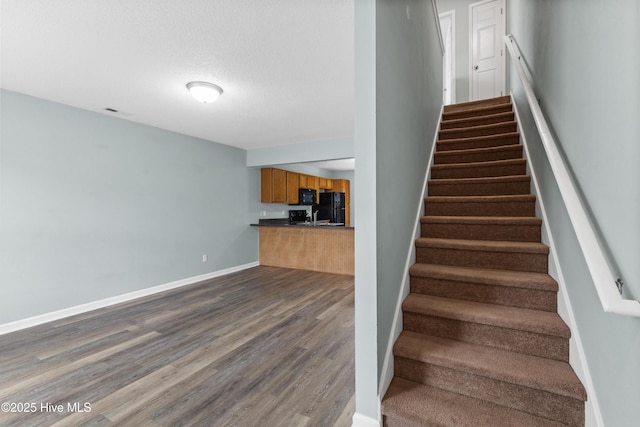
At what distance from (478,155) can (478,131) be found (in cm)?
51

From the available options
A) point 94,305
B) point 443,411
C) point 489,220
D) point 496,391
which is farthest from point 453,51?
point 94,305

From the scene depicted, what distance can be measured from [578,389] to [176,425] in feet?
6.53

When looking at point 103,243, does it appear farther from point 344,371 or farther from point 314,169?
point 314,169

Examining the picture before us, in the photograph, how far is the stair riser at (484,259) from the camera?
1.85m

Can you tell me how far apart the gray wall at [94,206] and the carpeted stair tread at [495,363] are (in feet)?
12.1

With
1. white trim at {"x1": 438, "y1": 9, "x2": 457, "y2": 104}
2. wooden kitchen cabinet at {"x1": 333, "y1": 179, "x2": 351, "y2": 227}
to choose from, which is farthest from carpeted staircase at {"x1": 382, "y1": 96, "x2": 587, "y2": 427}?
wooden kitchen cabinet at {"x1": 333, "y1": 179, "x2": 351, "y2": 227}

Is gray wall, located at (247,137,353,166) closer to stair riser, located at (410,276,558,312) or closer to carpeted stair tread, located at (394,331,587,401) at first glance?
stair riser, located at (410,276,558,312)

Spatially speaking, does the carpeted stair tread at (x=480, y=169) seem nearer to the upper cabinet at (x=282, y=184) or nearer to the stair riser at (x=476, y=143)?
the stair riser at (x=476, y=143)

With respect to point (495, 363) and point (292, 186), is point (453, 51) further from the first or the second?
point (495, 363)

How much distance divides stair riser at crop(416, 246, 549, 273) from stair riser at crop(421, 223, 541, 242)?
22 centimetres

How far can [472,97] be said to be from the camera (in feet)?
16.0

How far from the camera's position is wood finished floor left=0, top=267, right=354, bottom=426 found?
1.66m

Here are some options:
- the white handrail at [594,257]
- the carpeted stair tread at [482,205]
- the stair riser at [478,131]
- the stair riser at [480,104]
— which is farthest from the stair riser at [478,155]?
the white handrail at [594,257]

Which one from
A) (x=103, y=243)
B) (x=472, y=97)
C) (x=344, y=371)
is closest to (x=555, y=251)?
(x=344, y=371)
